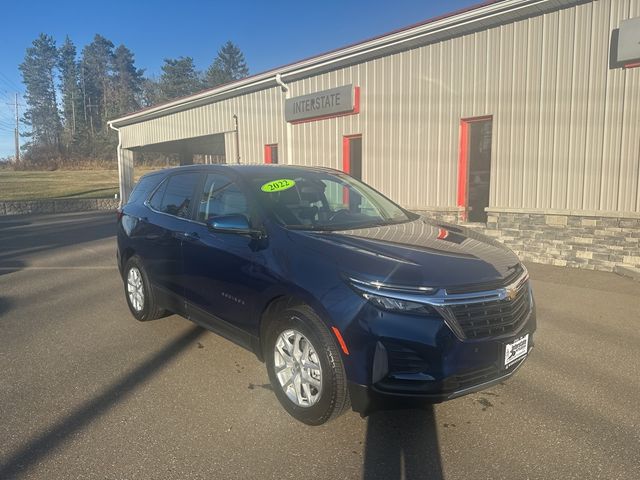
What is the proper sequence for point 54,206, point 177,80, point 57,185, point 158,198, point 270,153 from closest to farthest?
point 158,198
point 270,153
point 54,206
point 57,185
point 177,80

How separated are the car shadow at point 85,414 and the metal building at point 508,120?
6.63 m

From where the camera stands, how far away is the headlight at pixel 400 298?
2.75 meters

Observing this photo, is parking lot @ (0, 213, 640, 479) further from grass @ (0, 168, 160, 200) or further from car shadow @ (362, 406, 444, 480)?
grass @ (0, 168, 160, 200)

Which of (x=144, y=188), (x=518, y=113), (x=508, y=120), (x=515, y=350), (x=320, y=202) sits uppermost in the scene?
(x=518, y=113)

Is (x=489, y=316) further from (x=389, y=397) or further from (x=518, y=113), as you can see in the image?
(x=518, y=113)

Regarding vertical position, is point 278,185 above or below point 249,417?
above

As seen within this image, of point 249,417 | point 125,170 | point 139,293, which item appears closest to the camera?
point 249,417

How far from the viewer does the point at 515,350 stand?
Answer: 9.95ft

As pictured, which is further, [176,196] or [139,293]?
[139,293]

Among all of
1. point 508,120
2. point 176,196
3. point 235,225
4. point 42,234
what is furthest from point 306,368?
point 42,234

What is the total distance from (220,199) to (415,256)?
1899 millimetres

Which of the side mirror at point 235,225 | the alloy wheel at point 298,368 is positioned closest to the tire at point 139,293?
the side mirror at point 235,225

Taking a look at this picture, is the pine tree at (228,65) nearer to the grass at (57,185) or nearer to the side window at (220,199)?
the grass at (57,185)

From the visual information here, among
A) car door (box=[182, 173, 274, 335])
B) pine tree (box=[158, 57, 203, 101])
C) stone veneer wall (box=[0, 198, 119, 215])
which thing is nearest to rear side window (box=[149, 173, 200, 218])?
car door (box=[182, 173, 274, 335])
